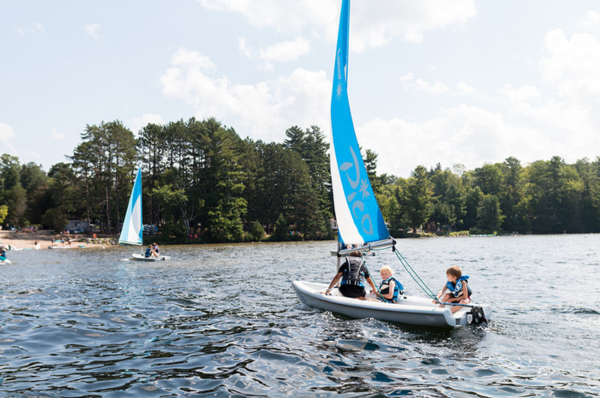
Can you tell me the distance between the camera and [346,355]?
8102mm

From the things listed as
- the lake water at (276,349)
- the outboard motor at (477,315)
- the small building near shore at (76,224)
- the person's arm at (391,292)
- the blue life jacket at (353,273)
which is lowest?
the lake water at (276,349)

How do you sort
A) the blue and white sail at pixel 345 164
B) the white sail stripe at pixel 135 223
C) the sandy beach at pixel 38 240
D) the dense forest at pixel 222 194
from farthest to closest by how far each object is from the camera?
the dense forest at pixel 222 194, the sandy beach at pixel 38 240, the white sail stripe at pixel 135 223, the blue and white sail at pixel 345 164

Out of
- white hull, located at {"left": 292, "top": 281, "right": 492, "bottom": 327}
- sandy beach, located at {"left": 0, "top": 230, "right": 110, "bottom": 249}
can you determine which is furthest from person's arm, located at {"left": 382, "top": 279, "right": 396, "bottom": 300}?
sandy beach, located at {"left": 0, "top": 230, "right": 110, "bottom": 249}

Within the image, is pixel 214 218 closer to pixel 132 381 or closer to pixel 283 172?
pixel 283 172

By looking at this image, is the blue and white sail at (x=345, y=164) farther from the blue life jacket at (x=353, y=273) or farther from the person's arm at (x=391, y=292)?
the person's arm at (x=391, y=292)

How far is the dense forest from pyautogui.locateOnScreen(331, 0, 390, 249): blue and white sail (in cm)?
5941

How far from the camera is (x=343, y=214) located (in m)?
11.5

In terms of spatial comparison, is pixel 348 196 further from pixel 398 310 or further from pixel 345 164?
pixel 398 310

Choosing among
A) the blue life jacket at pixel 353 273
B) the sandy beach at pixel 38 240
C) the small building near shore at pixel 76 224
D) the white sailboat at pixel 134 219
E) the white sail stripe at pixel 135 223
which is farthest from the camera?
the small building near shore at pixel 76 224

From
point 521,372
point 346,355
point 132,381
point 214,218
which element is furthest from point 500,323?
point 214,218

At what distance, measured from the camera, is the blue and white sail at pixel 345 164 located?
1132 cm

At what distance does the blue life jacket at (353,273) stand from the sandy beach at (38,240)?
55.1 meters

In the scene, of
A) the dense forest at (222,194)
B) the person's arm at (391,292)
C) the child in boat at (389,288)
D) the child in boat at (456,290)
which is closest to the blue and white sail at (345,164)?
the child in boat at (389,288)

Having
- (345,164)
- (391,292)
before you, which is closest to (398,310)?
(391,292)
